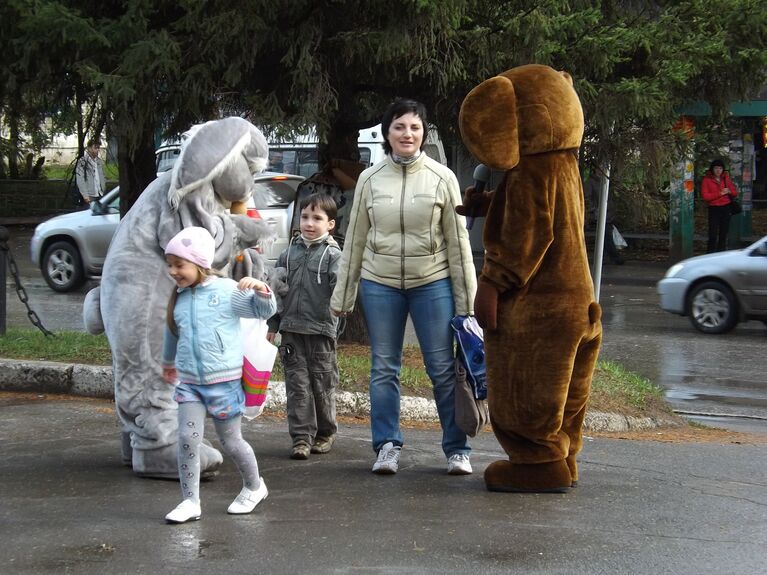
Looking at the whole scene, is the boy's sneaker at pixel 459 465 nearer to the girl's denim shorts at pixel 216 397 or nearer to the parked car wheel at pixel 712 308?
the girl's denim shorts at pixel 216 397

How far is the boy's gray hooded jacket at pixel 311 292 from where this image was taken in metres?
6.62

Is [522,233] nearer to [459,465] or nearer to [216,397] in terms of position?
[459,465]

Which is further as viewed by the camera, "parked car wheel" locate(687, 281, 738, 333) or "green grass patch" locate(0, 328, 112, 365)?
"parked car wheel" locate(687, 281, 738, 333)

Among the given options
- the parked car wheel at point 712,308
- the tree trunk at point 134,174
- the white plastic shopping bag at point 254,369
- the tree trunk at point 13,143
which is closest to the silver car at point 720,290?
the parked car wheel at point 712,308

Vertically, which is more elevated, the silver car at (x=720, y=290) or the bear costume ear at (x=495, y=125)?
the bear costume ear at (x=495, y=125)

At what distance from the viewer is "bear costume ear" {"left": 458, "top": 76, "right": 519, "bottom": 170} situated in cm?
545

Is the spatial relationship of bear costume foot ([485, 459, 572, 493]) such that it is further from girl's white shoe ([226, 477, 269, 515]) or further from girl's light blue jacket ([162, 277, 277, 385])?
girl's light blue jacket ([162, 277, 277, 385])

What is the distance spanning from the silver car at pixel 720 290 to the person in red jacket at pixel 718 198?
7.66 metres

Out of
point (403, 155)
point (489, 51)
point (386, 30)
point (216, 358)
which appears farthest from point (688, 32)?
point (216, 358)

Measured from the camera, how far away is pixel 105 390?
823 cm

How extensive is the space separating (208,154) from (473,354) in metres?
1.68

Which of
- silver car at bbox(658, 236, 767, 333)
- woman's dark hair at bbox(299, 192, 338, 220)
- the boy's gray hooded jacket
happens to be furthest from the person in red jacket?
the boy's gray hooded jacket

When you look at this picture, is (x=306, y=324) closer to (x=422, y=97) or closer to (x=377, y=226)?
(x=377, y=226)

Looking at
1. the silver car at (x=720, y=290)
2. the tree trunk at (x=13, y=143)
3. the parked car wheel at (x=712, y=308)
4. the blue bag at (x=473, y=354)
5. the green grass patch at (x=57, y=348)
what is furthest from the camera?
the parked car wheel at (x=712, y=308)
